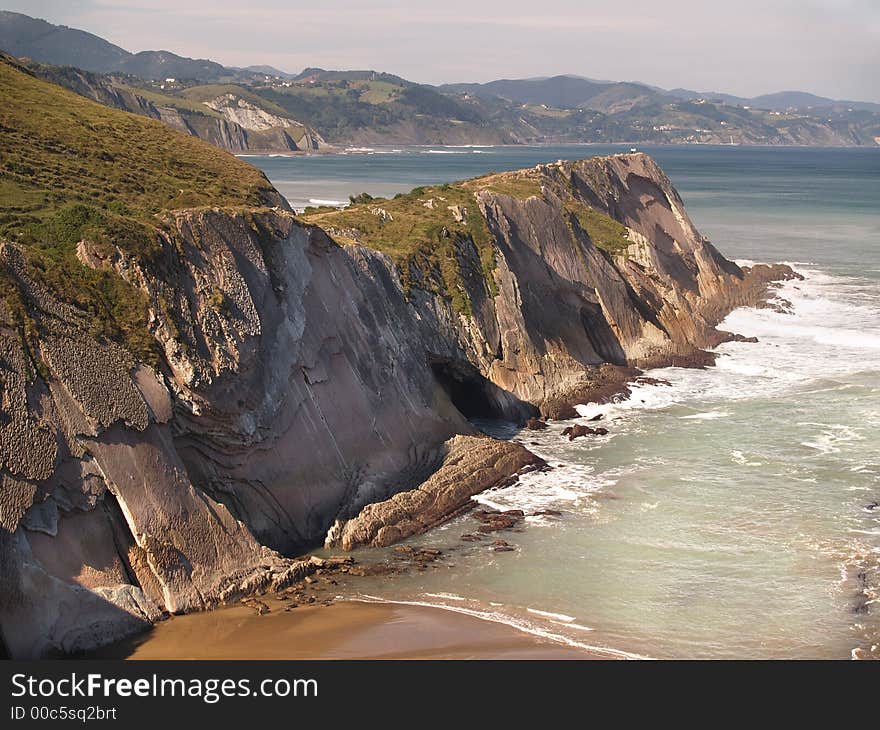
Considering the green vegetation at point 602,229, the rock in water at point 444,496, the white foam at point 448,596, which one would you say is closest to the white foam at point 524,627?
the white foam at point 448,596

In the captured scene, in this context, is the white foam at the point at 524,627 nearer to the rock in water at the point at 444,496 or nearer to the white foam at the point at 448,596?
the white foam at the point at 448,596

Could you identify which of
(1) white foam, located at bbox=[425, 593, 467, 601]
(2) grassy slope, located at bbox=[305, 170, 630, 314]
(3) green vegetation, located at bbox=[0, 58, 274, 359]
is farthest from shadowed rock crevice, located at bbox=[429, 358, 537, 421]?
(1) white foam, located at bbox=[425, 593, 467, 601]

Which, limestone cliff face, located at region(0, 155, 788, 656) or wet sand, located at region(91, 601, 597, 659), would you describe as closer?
wet sand, located at region(91, 601, 597, 659)

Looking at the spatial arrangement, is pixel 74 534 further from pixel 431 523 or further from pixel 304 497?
pixel 431 523

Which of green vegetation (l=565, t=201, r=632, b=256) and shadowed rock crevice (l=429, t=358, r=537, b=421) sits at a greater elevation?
green vegetation (l=565, t=201, r=632, b=256)

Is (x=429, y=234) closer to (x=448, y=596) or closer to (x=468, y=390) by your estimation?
(x=468, y=390)

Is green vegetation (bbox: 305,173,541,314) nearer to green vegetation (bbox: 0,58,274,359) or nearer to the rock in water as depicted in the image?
green vegetation (bbox: 0,58,274,359)

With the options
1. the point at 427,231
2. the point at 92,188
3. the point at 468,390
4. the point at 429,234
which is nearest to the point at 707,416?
the point at 468,390
